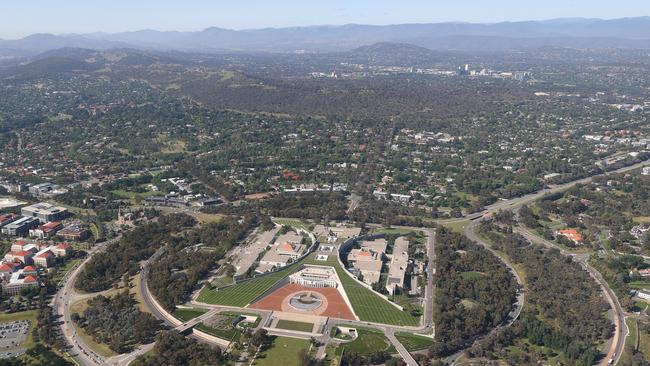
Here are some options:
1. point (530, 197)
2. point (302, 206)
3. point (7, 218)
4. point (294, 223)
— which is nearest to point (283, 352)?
point (294, 223)

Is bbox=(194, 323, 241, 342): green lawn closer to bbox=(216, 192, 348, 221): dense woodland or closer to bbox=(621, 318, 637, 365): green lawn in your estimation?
bbox=(216, 192, 348, 221): dense woodland

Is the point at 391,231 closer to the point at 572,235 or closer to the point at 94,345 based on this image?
the point at 572,235

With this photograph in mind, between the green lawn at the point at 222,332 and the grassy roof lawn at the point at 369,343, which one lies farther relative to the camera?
the green lawn at the point at 222,332

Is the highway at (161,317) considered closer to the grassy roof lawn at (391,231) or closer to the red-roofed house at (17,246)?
the grassy roof lawn at (391,231)

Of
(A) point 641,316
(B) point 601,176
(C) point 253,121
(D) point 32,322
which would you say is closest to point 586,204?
(B) point 601,176

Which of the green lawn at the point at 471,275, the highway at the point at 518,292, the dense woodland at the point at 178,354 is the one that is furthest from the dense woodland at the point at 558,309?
the dense woodland at the point at 178,354

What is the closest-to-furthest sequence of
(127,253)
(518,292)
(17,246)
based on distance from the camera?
(518,292) < (127,253) < (17,246)

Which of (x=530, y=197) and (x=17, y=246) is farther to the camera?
(x=530, y=197)
